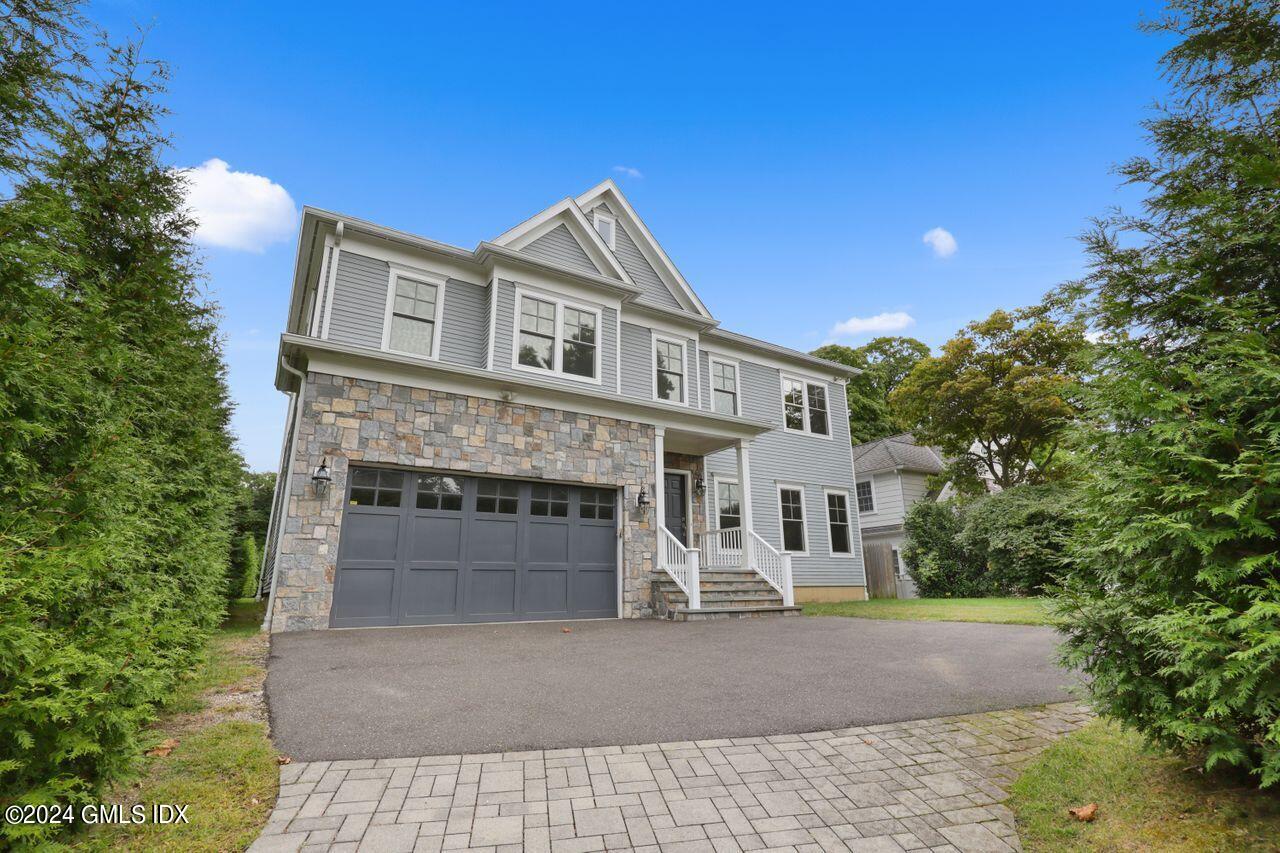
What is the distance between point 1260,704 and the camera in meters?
1.93

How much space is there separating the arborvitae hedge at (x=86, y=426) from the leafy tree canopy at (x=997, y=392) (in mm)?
20709

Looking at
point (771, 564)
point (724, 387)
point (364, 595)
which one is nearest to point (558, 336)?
point (724, 387)

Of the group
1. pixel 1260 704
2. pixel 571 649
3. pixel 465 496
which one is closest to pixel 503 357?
pixel 465 496

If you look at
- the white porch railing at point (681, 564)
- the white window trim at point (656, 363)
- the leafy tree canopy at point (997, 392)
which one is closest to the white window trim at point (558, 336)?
the white window trim at point (656, 363)

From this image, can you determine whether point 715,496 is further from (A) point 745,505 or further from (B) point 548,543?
(B) point 548,543

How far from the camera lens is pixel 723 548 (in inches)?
469

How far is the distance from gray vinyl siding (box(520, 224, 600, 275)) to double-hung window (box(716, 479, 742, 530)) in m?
→ 5.80

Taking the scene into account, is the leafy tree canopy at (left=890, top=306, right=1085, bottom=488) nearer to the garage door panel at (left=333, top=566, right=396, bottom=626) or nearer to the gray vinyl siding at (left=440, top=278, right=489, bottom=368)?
the gray vinyl siding at (left=440, top=278, right=489, bottom=368)

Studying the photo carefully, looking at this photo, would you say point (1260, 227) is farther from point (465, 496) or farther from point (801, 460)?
point (801, 460)

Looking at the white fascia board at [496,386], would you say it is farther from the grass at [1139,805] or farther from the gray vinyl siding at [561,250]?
the grass at [1139,805]

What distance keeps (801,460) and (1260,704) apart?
13.0m

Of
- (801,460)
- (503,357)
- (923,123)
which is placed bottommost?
(801,460)

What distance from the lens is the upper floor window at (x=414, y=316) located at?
9578 millimetres

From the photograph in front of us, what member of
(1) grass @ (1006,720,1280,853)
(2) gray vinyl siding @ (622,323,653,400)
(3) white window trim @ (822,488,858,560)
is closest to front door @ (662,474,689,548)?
(2) gray vinyl siding @ (622,323,653,400)
